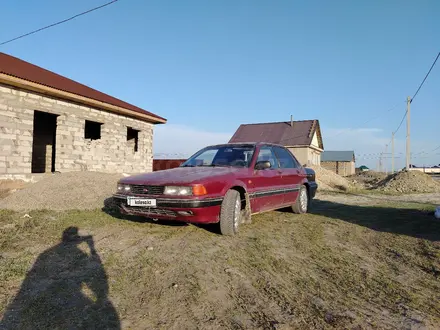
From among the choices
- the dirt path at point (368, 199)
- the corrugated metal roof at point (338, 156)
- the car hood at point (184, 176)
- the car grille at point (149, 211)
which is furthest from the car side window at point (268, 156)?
the corrugated metal roof at point (338, 156)

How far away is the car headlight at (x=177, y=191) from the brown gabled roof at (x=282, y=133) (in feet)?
80.4

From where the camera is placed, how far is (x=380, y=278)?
3064 mm

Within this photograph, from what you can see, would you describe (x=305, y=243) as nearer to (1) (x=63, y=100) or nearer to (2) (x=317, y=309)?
(2) (x=317, y=309)

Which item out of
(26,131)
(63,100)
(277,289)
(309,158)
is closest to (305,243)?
(277,289)

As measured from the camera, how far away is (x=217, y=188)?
4383 millimetres

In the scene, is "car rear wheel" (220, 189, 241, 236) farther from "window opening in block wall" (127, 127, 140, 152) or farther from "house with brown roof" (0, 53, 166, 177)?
"window opening in block wall" (127, 127, 140, 152)

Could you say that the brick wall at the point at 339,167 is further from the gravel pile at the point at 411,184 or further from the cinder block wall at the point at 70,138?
the cinder block wall at the point at 70,138

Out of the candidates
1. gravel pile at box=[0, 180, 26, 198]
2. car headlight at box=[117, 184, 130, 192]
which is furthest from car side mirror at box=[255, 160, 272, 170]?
gravel pile at box=[0, 180, 26, 198]

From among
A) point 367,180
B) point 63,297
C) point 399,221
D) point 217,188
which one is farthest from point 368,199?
point 367,180

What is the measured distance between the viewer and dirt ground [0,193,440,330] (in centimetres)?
222

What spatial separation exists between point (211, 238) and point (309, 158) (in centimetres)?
2526

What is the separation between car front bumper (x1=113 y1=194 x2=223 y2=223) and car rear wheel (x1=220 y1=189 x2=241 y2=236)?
0.09 metres

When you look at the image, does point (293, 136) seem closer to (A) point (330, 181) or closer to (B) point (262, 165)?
(A) point (330, 181)

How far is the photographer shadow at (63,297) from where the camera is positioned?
6.96 ft
